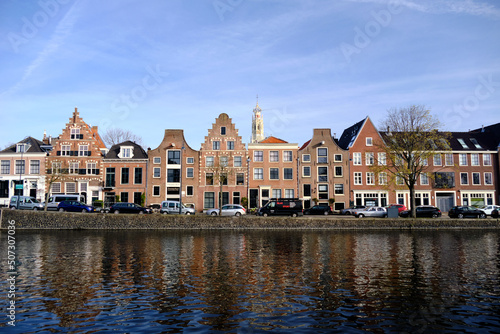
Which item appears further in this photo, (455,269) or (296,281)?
(455,269)

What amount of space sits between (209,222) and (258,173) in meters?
21.7

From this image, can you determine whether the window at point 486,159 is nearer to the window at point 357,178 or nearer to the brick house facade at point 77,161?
the window at point 357,178

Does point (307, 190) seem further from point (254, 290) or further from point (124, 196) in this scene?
point (254, 290)

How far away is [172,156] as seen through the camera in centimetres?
6562

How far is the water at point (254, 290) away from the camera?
38.9 feet

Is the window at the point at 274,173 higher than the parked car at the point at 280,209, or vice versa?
the window at the point at 274,173

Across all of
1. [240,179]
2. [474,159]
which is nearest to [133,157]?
[240,179]

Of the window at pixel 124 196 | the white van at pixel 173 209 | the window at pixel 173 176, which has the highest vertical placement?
the window at pixel 173 176

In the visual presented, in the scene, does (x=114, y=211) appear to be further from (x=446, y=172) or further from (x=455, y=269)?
(x=446, y=172)

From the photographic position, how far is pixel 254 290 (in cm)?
1596

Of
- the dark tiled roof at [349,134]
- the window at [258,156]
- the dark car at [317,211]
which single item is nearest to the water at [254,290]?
the dark car at [317,211]

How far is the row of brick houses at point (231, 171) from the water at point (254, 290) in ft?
119

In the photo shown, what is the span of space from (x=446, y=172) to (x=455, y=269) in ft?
174

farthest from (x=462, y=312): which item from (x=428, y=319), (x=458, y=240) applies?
(x=458, y=240)
